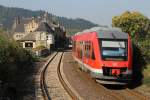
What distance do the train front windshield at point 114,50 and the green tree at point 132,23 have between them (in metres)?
54.0

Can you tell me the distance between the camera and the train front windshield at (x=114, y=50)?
22.5m

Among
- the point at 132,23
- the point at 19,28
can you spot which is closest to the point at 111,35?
the point at 132,23

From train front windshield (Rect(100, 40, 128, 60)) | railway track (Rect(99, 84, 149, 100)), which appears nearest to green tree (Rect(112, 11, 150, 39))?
train front windshield (Rect(100, 40, 128, 60))

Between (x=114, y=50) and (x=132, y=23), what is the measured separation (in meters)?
58.9

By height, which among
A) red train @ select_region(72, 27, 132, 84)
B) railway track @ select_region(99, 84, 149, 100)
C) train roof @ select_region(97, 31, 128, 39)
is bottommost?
railway track @ select_region(99, 84, 149, 100)

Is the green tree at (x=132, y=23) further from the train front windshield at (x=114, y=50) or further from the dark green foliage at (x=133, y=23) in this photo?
the train front windshield at (x=114, y=50)

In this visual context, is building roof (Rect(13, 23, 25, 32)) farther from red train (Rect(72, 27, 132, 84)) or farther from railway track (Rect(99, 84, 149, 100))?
railway track (Rect(99, 84, 149, 100))

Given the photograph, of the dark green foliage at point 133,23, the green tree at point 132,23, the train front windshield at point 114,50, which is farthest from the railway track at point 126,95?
the green tree at point 132,23

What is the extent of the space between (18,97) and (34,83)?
5429mm

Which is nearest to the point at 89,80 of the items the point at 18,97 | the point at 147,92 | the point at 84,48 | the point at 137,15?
the point at 84,48

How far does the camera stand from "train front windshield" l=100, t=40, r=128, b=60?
22.5m

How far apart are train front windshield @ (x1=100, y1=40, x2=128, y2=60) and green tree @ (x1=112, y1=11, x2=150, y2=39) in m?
54.0

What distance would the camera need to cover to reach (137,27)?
79.4 metres

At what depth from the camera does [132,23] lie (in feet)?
265
